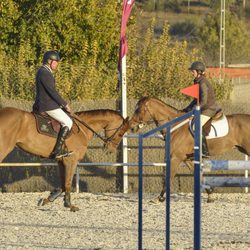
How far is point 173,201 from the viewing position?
18.4 m

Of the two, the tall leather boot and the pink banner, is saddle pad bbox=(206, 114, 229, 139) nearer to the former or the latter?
the tall leather boot

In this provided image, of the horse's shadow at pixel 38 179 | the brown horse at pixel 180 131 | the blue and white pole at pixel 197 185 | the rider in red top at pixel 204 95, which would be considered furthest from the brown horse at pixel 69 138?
the blue and white pole at pixel 197 185

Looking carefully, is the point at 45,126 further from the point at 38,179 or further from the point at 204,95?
the point at 38,179

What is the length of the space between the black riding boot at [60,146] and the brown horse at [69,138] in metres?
0.10

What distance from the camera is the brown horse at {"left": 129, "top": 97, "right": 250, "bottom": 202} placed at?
18.1m

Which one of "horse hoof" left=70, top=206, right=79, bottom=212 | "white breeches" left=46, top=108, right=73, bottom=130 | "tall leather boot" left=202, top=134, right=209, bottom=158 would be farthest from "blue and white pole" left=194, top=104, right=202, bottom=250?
"tall leather boot" left=202, top=134, right=209, bottom=158

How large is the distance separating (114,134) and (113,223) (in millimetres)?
3094

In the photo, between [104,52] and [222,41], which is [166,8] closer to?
[222,41]

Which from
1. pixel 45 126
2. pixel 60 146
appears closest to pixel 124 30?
pixel 45 126

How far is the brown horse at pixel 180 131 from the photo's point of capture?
18.1 meters

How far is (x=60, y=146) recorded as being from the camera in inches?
681

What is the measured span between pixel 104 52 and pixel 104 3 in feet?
9.49

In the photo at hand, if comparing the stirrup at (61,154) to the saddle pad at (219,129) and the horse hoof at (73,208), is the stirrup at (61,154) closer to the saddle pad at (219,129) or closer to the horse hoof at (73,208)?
the horse hoof at (73,208)

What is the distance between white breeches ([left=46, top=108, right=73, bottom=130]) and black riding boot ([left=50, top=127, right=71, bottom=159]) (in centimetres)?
8
